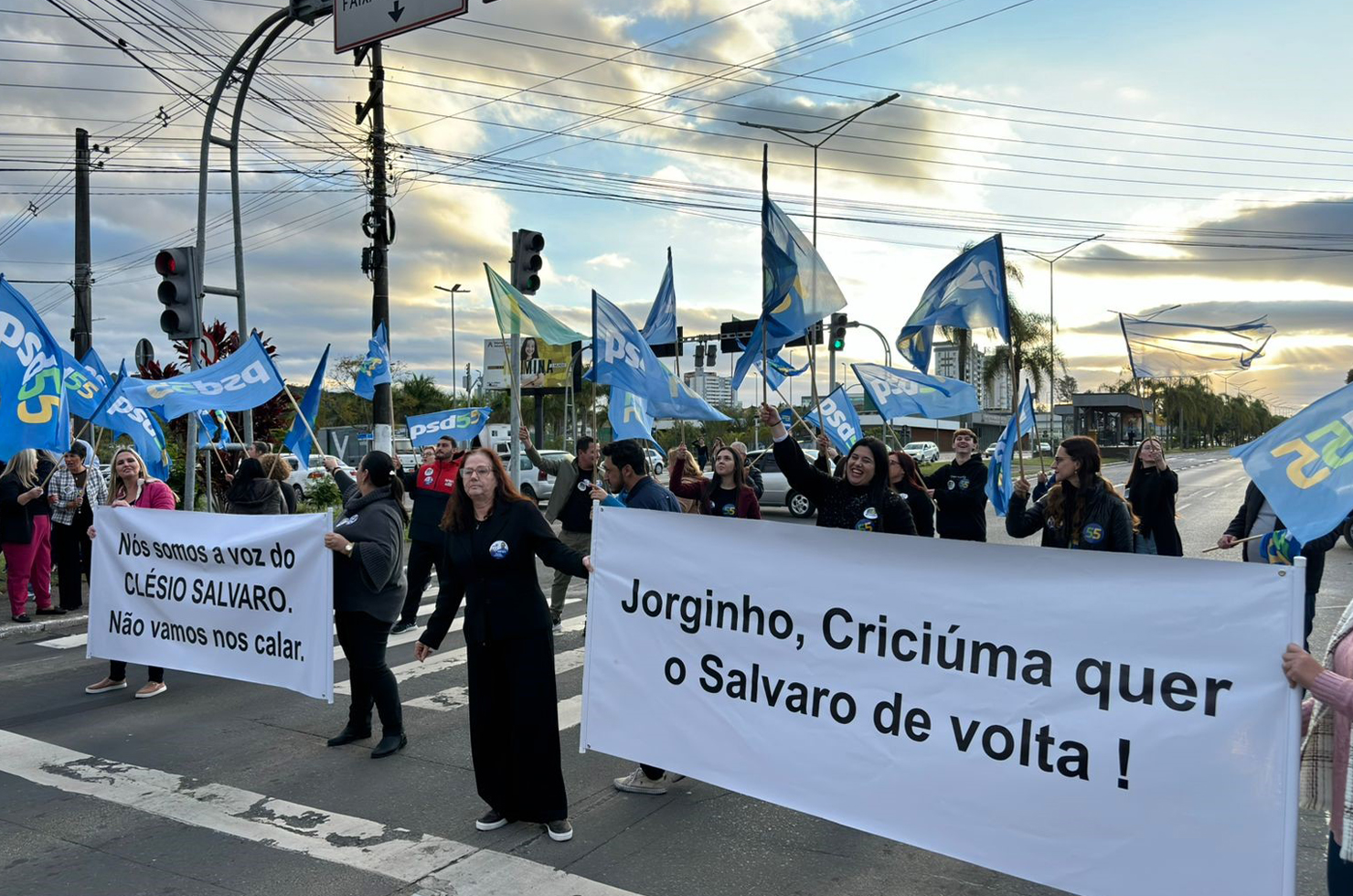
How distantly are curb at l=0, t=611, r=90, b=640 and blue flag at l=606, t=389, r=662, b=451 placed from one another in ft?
18.4

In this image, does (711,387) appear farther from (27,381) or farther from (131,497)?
(131,497)

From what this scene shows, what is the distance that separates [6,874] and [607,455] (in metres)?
3.46

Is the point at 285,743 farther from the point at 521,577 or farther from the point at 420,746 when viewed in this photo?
the point at 521,577

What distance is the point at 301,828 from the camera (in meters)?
4.72

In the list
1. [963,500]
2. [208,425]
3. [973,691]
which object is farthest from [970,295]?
[208,425]

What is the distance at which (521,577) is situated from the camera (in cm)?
470

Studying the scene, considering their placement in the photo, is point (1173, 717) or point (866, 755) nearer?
point (1173, 717)

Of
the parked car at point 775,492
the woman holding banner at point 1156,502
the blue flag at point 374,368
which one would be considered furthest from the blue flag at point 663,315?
the parked car at point 775,492

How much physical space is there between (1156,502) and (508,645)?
6.07 metres

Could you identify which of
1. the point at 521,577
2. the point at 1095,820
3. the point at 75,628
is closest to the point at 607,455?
the point at 521,577

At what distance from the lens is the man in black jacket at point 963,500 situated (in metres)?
8.21

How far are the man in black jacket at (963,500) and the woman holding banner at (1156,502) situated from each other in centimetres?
130

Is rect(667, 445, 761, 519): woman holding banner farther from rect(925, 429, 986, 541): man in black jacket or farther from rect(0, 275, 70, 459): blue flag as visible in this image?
rect(0, 275, 70, 459): blue flag

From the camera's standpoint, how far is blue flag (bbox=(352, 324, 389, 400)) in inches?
527
